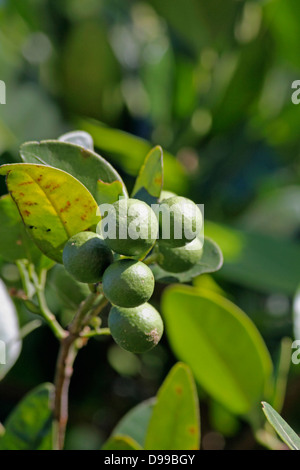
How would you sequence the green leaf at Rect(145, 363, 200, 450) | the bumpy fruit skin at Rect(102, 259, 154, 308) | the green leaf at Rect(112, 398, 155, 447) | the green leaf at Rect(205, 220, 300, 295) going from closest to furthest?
1. the bumpy fruit skin at Rect(102, 259, 154, 308)
2. the green leaf at Rect(145, 363, 200, 450)
3. the green leaf at Rect(112, 398, 155, 447)
4. the green leaf at Rect(205, 220, 300, 295)

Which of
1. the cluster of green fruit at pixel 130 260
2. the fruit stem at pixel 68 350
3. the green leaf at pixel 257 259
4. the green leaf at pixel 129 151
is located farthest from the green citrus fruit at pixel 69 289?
the green leaf at pixel 129 151

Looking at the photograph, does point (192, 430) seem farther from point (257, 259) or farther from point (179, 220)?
point (257, 259)

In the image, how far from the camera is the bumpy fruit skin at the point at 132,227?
53cm

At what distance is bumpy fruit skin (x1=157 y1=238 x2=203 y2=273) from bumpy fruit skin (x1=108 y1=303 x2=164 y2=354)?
0.06m

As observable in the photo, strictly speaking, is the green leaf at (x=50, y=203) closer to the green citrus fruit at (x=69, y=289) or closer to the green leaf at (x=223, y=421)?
the green citrus fruit at (x=69, y=289)

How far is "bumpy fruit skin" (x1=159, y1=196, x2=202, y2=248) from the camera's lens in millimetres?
556

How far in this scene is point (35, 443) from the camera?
770mm

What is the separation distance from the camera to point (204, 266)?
656 millimetres

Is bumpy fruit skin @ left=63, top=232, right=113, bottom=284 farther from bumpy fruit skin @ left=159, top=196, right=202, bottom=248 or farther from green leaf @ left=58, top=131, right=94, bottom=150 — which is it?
green leaf @ left=58, top=131, right=94, bottom=150

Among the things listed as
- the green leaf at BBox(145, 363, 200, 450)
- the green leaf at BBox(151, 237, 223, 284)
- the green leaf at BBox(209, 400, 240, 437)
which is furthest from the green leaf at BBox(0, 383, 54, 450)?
the green leaf at BBox(209, 400, 240, 437)

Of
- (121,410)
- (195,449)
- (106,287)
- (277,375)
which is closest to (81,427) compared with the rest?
(121,410)

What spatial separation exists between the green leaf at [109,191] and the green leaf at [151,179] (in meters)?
0.02

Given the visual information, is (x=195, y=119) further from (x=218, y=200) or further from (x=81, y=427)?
(x=81, y=427)

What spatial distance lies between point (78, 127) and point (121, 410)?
709 millimetres
